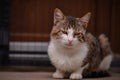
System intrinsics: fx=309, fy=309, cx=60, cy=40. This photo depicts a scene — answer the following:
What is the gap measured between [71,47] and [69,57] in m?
0.11

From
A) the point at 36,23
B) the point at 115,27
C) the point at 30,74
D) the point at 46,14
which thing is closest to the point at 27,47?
the point at 36,23

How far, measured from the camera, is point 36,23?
312cm

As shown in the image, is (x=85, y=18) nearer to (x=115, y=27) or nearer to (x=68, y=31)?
(x=68, y=31)

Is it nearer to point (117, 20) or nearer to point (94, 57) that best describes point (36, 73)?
point (94, 57)

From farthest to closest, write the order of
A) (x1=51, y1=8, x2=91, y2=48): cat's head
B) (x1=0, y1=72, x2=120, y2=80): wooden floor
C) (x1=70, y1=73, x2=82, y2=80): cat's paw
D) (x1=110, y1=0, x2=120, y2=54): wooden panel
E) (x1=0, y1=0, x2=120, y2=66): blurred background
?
(x1=110, y1=0, x2=120, y2=54): wooden panel → (x1=0, y1=0, x2=120, y2=66): blurred background → (x1=0, y1=72, x2=120, y2=80): wooden floor → (x1=70, y1=73, x2=82, y2=80): cat's paw → (x1=51, y1=8, x2=91, y2=48): cat's head

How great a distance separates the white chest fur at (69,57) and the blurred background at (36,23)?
0.70m

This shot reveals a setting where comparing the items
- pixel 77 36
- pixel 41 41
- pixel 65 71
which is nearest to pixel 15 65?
pixel 41 41

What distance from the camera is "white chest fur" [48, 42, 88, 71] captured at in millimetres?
2334

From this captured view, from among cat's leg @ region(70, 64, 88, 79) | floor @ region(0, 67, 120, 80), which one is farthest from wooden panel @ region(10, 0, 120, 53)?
cat's leg @ region(70, 64, 88, 79)

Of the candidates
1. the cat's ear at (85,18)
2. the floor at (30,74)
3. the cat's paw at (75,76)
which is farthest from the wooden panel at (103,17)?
the cat's paw at (75,76)

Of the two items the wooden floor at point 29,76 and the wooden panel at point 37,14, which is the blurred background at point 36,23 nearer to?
the wooden panel at point 37,14

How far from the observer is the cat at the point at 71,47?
2242 mm

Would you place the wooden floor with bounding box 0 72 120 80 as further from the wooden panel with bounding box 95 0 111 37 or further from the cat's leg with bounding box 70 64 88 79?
the wooden panel with bounding box 95 0 111 37

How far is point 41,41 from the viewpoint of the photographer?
3.13 meters
